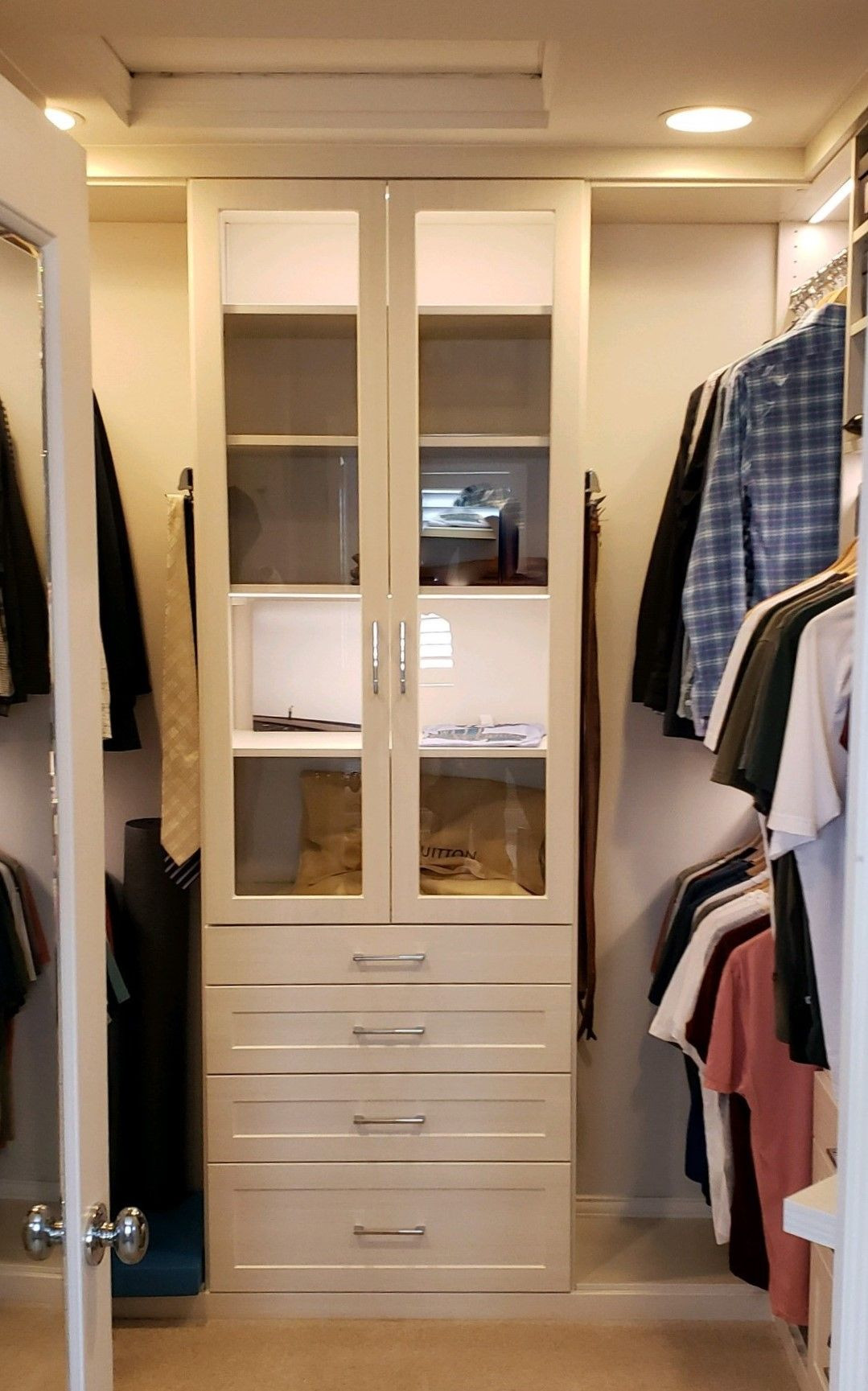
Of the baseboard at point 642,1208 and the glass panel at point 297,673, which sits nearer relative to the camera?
the glass panel at point 297,673

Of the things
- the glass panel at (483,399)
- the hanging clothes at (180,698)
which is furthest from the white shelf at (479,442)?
the hanging clothes at (180,698)

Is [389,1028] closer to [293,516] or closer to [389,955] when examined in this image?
[389,955]

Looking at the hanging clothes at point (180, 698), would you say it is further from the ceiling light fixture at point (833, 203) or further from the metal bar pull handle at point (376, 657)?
the ceiling light fixture at point (833, 203)

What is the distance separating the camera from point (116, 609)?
2809 millimetres

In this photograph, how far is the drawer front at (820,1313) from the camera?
2.22 m

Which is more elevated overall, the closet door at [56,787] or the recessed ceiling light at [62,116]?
the recessed ceiling light at [62,116]

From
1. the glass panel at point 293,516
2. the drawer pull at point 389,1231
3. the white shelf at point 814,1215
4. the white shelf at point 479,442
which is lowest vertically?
the drawer pull at point 389,1231

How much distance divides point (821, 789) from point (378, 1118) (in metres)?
1.32

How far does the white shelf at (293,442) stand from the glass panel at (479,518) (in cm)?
17

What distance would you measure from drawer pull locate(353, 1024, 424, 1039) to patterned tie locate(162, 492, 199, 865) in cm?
52

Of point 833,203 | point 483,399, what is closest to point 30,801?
point 483,399

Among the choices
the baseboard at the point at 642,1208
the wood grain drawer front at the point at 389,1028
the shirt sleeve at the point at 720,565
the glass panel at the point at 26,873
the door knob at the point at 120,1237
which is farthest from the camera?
the baseboard at the point at 642,1208

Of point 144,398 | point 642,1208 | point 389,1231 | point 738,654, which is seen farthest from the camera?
point 642,1208

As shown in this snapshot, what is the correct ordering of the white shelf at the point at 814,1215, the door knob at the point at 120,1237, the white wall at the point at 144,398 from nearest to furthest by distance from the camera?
the white shelf at the point at 814,1215, the door knob at the point at 120,1237, the white wall at the point at 144,398
